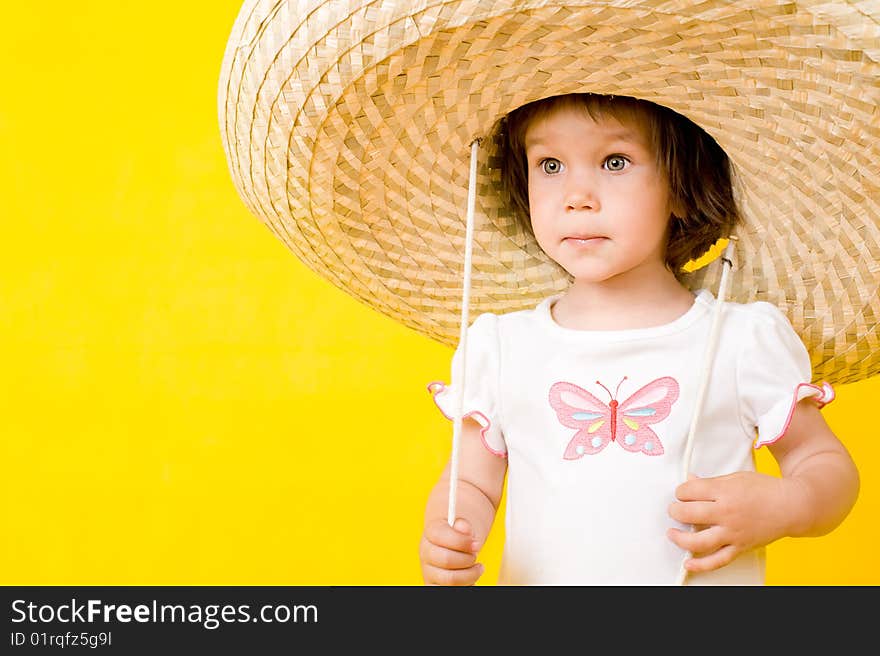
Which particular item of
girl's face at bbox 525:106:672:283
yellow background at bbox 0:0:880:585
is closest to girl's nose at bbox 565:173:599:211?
girl's face at bbox 525:106:672:283

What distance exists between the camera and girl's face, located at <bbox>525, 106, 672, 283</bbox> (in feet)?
3.30

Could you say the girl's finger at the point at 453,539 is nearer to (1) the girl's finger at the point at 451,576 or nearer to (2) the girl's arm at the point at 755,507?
(1) the girl's finger at the point at 451,576

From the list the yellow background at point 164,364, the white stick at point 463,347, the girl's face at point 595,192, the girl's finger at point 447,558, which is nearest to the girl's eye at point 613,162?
the girl's face at point 595,192

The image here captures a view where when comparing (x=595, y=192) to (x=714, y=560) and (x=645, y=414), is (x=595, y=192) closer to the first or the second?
(x=645, y=414)

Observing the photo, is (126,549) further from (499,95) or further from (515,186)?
(499,95)

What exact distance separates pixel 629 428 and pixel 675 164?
0.22 m

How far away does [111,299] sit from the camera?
208 cm

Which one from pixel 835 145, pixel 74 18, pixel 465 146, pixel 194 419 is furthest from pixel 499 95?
pixel 74 18

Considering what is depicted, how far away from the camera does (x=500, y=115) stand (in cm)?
100

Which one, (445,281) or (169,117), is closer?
(445,281)

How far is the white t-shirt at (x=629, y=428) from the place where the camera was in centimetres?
100

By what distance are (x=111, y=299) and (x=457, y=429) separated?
119 centimetres

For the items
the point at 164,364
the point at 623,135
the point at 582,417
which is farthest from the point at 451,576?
the point at 164,364

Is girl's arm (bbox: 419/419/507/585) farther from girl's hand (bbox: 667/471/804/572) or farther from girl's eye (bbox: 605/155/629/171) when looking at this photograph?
girl's eye (bbox: 605/155/629/171)
